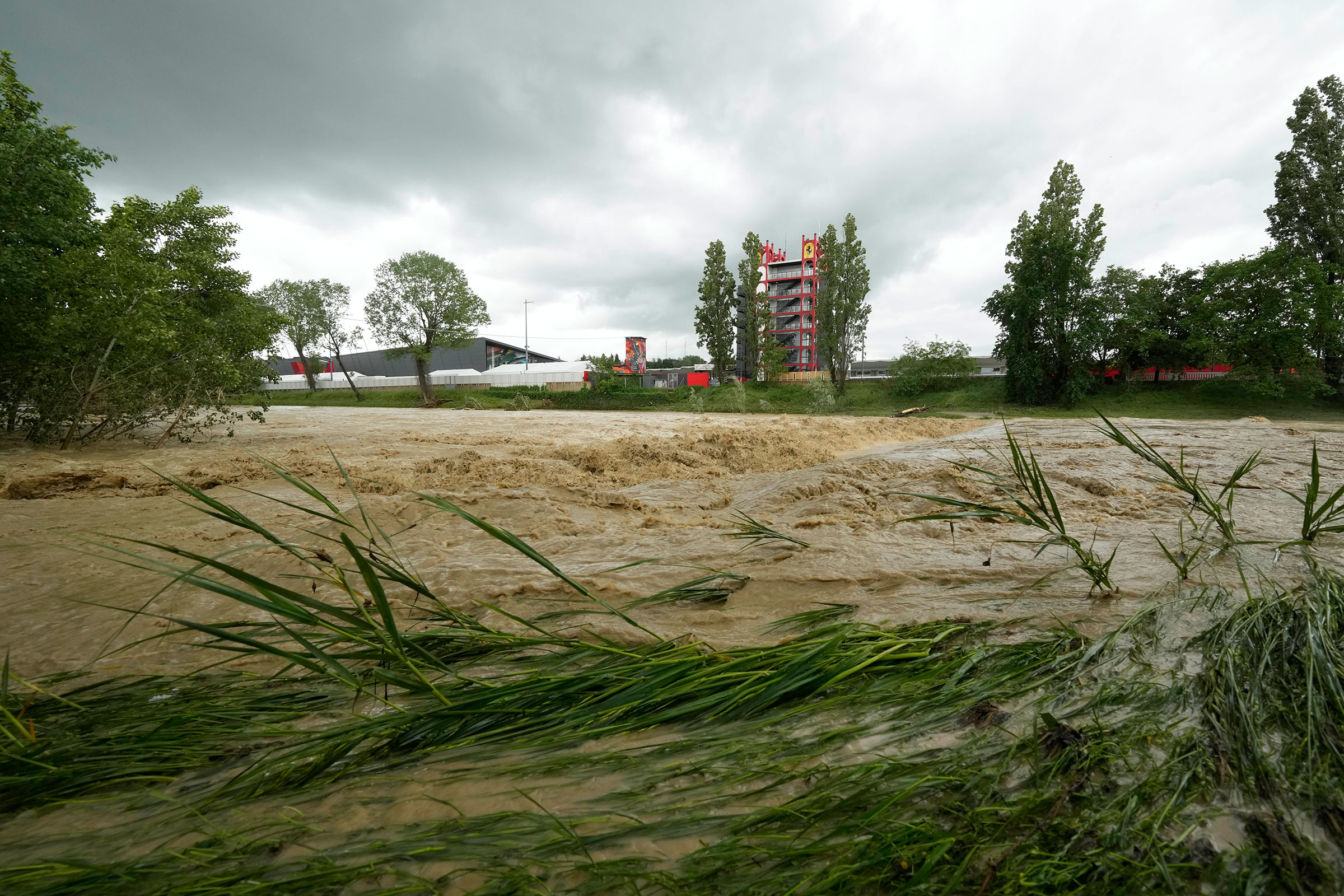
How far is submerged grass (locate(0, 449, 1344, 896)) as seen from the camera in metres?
1.07

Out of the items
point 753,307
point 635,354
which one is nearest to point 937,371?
point 753,307

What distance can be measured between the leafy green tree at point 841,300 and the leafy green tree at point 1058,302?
9.06m

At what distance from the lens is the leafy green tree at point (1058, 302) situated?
2872 cm

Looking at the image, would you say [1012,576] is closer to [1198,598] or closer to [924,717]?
[1198,598]

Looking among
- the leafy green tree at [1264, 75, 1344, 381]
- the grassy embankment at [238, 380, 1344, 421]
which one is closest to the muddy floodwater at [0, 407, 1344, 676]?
the grassy embankment at [238, 380, 1344, 421]

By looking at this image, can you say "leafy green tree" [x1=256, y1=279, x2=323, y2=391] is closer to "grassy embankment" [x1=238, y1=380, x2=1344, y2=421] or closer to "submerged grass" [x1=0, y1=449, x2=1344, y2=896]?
"grassy embankment" [x1=238, y1=380, x2=1344, y2=421]

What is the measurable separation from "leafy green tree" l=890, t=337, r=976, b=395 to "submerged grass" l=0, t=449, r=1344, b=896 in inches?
1443

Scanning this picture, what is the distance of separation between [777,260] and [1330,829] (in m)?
76.2

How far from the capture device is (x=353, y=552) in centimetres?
131

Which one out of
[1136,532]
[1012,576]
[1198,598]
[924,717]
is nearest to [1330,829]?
[924,717]

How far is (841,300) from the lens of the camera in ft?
120

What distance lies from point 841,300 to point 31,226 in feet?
118

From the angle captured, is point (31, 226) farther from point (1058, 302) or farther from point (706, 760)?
point (1058, 302)

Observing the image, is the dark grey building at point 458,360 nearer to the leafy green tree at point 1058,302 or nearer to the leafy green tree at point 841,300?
the leafy green tree at point 841,300
